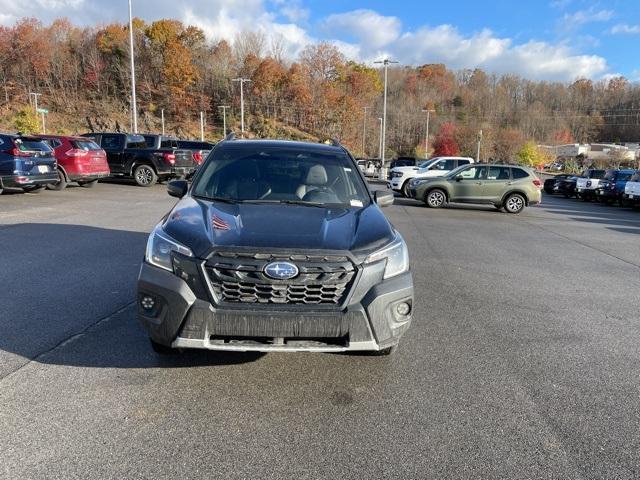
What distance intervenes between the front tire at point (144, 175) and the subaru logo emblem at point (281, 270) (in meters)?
17.7

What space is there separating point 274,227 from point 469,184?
1455 cm

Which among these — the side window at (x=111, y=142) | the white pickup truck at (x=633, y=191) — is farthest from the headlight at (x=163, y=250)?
the white pickup truck at (x=633, y=191)

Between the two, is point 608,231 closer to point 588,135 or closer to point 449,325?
point 449,325

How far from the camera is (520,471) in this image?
256 cm

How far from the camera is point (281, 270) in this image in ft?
9.92

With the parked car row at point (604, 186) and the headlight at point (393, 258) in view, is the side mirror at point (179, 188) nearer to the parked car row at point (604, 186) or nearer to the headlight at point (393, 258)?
the headlight at point (393, 258)

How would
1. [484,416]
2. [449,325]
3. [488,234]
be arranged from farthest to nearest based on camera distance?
[488,234] → [449,325] → [484,416]

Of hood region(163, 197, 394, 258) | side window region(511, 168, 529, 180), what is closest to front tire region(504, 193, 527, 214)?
side window region(511, 168, 529, 180)

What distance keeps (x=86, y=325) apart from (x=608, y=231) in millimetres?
13052

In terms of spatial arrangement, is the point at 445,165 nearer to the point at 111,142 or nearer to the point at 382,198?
the point at 111,142

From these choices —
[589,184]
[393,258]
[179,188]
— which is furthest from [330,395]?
[589,184]

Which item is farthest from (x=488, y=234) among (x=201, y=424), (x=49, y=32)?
→ (x=49, y=32)

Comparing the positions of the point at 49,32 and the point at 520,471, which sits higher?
the point at 49,32

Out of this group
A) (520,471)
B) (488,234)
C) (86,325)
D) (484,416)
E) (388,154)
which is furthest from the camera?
(388,154)
